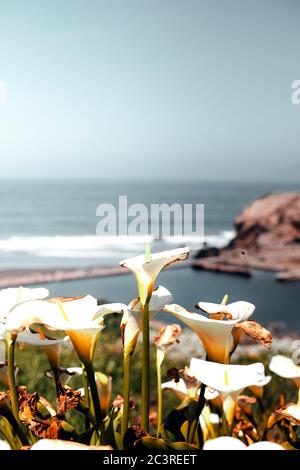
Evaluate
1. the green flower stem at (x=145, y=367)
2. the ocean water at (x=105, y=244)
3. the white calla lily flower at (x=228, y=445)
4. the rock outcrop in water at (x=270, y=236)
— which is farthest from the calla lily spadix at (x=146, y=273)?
the rock outcrop in water at (x=270, y=236)

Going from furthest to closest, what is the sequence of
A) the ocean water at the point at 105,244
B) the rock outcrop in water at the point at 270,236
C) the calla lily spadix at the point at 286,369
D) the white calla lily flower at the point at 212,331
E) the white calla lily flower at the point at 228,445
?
the rock outcrop in water at the point at 270,236
the ocean water at the point at 105,244
the calla lily spadix at the point at 286,369
the white calla lily flower at the point at 212,331
the white calla lily flower at the point at 228,445

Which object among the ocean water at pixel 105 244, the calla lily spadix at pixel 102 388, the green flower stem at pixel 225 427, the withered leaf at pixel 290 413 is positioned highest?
the withered leaf at pixel 290 413

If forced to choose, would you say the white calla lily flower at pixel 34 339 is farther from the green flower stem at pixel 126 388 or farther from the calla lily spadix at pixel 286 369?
the calla lily spadix at pixel 286 369

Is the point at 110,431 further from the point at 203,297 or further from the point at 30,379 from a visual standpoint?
the point at 203,297

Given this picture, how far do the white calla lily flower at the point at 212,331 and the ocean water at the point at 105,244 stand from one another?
11.0 ft

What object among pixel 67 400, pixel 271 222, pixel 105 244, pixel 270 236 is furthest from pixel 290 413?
pixel 105 244

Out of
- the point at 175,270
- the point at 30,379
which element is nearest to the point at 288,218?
the point at 175,270

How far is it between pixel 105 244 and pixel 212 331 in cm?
1317

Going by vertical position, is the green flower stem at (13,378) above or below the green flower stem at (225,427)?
above

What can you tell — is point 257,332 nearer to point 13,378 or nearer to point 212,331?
point 212,331

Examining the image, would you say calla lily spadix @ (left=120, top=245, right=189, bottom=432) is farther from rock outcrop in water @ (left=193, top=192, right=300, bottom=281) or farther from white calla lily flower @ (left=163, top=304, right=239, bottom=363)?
rock outcrop in water @ (left=193, top=192, right=300, bottom=281)

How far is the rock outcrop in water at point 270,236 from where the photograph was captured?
33.0ft

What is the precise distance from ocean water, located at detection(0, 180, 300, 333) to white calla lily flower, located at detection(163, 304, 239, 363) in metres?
3.36

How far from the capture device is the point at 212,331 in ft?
1.40
